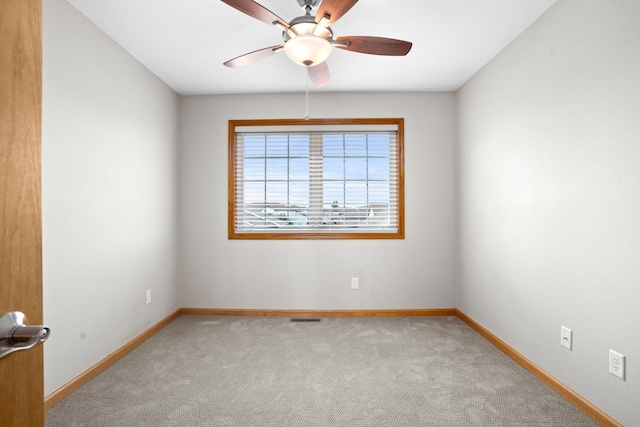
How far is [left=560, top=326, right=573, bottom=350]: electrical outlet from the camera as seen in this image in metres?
2.06

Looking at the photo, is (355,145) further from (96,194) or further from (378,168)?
(96,194)

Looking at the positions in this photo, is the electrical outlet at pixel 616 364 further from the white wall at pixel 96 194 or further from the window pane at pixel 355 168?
the white wall at pixel 96 194

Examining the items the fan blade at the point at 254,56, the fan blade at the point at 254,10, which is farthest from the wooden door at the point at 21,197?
the fan blade at the point at 254,56

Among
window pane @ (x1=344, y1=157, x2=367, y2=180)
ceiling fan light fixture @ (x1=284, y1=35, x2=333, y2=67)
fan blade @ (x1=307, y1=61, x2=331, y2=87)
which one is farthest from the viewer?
window pane @ (x1=344, y1=157, x2=367, y2=180)

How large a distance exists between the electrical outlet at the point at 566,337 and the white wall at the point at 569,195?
0.12ft

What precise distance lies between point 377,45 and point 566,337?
2136 mm

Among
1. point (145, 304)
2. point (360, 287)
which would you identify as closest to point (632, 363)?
point (360, 287)

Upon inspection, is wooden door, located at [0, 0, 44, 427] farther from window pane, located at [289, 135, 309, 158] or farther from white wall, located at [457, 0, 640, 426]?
window pane, located at [289, 135, 309, 158]

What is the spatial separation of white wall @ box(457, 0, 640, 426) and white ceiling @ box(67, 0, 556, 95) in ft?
0.90

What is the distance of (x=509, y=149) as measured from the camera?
2709 millimetres

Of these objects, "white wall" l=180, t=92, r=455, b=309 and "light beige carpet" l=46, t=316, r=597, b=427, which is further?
"white wall" l=180, t=92, r=455, b=309

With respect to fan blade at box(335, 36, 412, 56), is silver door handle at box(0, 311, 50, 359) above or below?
below

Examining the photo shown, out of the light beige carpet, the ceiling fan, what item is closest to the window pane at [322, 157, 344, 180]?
the light beige carpet

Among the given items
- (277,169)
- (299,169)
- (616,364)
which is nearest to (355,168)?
(299,169)
